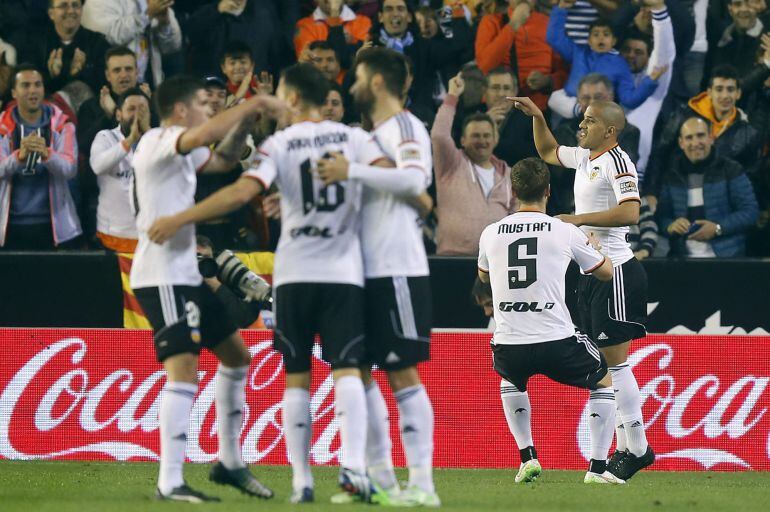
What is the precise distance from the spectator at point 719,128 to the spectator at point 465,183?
68.6 inches

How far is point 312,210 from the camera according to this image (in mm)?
7387

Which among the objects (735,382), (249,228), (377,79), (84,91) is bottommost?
(735,382)

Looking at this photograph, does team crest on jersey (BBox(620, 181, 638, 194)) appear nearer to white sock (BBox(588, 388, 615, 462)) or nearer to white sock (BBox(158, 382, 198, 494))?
white sock (BBox(588, 388, 615, 462))

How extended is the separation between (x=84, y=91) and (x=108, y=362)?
10.9 ft

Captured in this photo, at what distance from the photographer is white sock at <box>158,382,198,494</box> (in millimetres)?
7574

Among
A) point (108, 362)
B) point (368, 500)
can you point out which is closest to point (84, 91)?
point (108, 362)

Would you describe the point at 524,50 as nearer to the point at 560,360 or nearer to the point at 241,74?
the point at 241,74

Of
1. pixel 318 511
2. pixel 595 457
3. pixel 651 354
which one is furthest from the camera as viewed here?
pixel 651 354

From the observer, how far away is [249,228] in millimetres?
12883

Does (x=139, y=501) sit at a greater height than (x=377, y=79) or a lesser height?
lesser

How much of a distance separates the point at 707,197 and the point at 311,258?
6.75 meters

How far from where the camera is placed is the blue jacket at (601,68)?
13.9 m

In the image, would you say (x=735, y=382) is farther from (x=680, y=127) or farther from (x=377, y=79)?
A: (x=377, y=79)

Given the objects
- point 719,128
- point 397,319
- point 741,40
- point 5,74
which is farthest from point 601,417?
point 5,74
